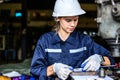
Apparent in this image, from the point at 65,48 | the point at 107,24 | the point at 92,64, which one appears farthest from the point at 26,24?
the point at 92,64

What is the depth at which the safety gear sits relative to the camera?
2100mm

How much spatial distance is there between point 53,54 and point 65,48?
94 mm

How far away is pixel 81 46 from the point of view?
2223 millimetres

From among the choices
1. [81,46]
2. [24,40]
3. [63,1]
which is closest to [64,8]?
[63,1]

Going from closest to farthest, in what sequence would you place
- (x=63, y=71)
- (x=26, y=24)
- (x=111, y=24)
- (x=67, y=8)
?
(x=63, y=71)
(x=67, y=8)
(x=111, y=24)
(x=26, y=24)

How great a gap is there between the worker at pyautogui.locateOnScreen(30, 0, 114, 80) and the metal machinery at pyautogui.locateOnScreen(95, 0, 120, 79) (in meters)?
0.52

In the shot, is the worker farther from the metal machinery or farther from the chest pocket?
the metal machinery

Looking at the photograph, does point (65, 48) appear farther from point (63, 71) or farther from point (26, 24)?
point (26, 24)

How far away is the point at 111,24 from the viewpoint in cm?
281

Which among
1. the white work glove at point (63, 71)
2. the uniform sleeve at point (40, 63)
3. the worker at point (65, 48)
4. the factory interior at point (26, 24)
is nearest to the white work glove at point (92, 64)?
the worker at point (65, 48)

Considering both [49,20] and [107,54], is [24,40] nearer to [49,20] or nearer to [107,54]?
[49,20]

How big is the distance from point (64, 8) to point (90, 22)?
6.70m

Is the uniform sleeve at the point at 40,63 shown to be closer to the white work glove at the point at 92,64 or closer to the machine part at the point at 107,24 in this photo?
the white work glove at the point at 92,64

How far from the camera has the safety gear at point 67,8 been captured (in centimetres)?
210
